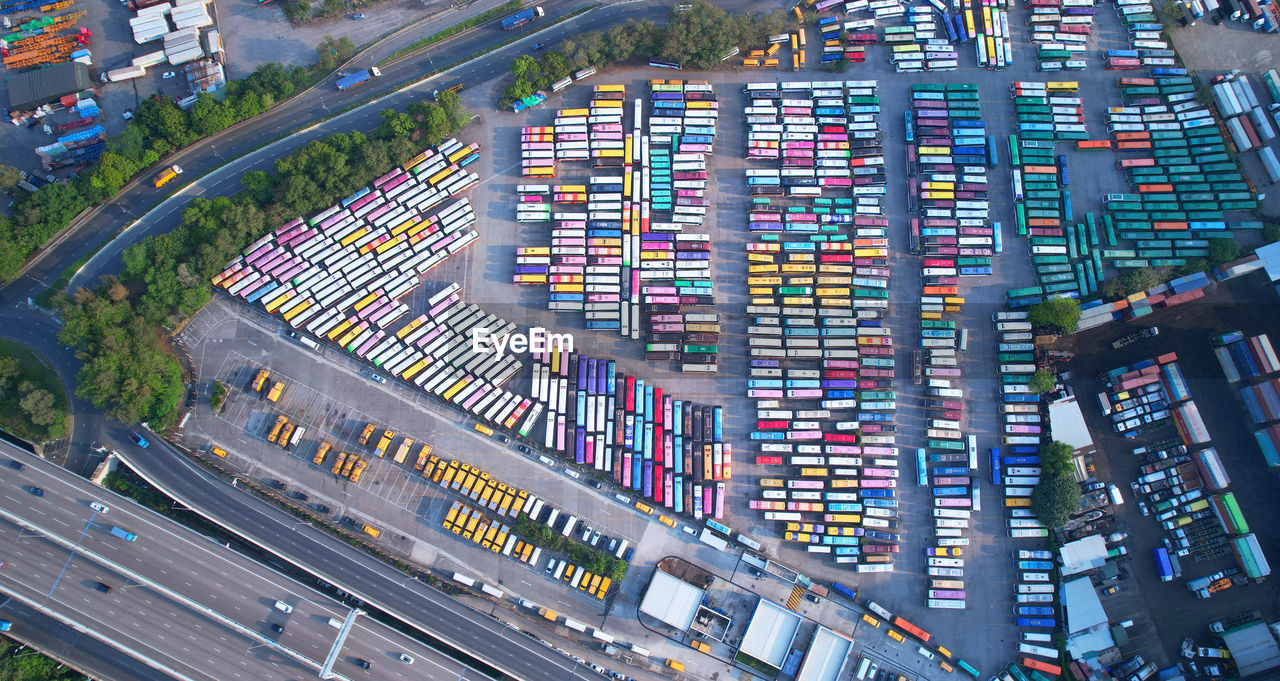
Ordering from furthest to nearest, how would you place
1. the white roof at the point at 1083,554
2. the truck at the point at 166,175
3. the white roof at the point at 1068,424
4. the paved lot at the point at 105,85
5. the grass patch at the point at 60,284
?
the paved lot at the point at 105,85, the truck at the point at 166,175, the grass patch at the point at 60,284, the white roof at the point at 1068,424, the white roof at the point at 1083,554

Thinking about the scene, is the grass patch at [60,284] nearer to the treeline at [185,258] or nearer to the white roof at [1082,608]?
the treeline at [185,258]

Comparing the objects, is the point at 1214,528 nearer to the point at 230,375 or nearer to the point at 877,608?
the point at 877,608

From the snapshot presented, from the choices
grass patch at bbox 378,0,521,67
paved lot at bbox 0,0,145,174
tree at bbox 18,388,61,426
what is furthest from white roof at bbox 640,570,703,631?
paved lot at bbox 0,0,145,174

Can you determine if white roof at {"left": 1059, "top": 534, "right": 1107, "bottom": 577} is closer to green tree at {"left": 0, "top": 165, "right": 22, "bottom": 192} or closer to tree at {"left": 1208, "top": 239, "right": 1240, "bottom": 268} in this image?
tree at {"left": 1208, "top": 239, "right": 1240, "bottom": 268}

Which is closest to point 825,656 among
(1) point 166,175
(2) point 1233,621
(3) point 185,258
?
(2) point 1233,621

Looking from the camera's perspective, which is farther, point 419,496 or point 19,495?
point 419,496

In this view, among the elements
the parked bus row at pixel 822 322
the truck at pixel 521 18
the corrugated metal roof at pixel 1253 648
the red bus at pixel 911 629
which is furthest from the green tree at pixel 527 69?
the corrugated metal roof at pixel 1253 648

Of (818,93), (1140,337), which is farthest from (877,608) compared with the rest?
(818,93)
